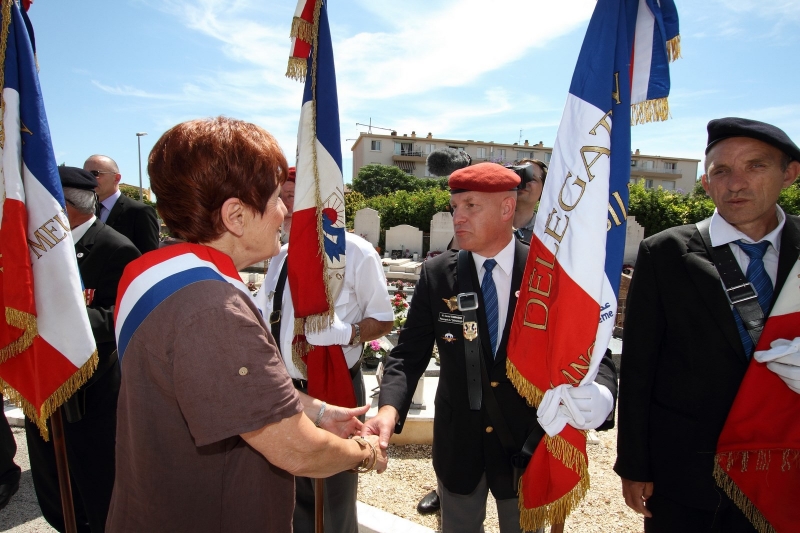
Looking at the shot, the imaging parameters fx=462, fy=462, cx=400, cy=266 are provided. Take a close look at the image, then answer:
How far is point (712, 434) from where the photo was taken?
2.00m

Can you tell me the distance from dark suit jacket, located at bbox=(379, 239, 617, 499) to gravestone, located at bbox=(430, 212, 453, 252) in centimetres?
1884

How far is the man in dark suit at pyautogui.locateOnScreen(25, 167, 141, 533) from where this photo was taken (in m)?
2.87

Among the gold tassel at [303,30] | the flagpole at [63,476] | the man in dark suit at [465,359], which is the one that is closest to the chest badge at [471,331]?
the man in dark suit at [465,359]

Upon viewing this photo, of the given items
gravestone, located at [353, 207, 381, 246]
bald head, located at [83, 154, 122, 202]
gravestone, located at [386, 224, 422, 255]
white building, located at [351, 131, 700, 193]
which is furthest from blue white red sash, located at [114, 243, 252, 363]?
white building, located at [351, 131, 700, 193]

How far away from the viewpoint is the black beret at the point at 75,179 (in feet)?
10.4

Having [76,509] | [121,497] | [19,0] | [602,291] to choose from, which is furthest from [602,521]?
[19,0]

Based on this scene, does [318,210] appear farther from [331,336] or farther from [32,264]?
[32,264]

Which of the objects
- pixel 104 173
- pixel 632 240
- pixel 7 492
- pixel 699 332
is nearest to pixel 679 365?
pixel 699 332

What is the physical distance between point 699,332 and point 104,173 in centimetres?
577

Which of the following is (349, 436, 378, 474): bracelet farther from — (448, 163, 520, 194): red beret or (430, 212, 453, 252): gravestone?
(430, 212, 453, 252): gravestone

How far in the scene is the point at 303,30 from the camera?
2.45 meters

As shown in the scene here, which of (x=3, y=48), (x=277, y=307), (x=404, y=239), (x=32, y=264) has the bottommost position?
(x=404, y=239)

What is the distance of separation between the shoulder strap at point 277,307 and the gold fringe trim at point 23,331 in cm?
133

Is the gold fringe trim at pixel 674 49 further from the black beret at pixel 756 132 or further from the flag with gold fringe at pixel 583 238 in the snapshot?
the black beret at pixel 756 132
